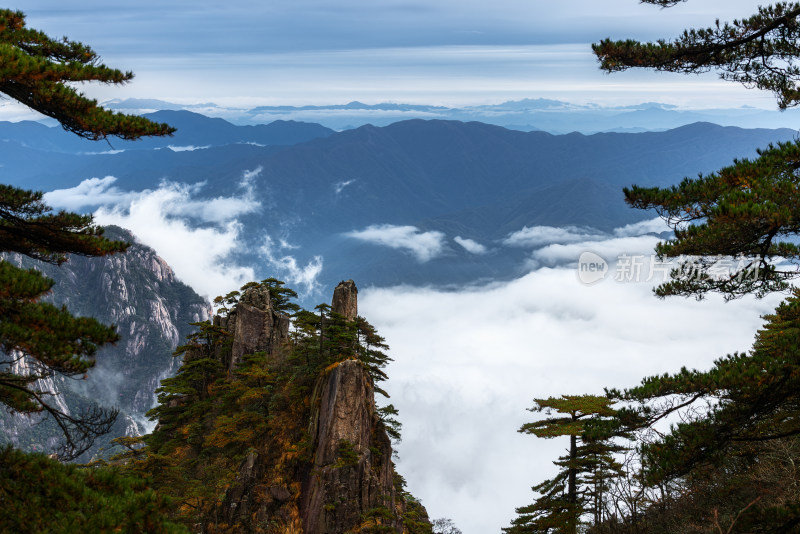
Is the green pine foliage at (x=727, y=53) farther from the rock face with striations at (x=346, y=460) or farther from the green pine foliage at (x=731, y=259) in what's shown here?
the rock face with striations at (x=346, y=460)

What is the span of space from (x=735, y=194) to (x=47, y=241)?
1027 cm

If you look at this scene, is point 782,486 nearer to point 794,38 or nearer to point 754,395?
point 754,395

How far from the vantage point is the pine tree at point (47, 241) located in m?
5.95

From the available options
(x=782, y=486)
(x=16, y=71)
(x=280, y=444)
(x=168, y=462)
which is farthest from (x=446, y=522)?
(x=16, y=71)

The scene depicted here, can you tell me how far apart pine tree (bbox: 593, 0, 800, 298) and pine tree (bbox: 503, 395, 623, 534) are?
30.3 feet

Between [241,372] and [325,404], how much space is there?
5917mm

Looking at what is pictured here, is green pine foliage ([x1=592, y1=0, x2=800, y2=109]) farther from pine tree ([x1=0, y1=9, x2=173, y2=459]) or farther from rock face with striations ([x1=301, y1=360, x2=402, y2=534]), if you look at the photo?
rock face with striations ([x1=301, y1=360, x2=402, y2=534])

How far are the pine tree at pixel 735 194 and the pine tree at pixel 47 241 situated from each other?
8.33 meters

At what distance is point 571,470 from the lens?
18.3 m

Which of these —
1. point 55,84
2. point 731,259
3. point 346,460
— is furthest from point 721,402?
point 346,460

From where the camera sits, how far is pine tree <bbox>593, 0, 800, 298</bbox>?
22.8 feet

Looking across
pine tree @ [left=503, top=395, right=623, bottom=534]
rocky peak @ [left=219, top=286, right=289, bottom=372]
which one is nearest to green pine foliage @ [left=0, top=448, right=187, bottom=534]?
pine tree @ [left=503, top=395, right=623, bottom=534]

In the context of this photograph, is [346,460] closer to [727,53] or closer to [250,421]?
[250,421]

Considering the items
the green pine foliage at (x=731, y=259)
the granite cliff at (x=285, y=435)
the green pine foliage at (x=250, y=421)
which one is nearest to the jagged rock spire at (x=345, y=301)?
the granite cliff at (x=285, y=435)
